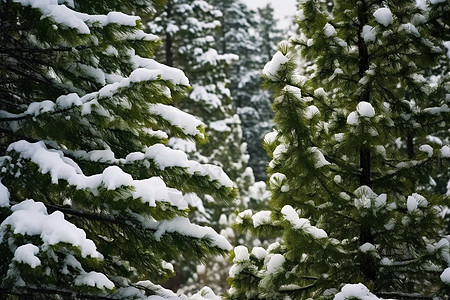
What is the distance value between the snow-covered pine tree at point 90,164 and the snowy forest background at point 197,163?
17 millimetres

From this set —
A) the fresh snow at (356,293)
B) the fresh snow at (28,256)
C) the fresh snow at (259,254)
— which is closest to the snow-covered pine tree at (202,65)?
the fresh snow at (259,254)

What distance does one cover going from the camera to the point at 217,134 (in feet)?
55.8

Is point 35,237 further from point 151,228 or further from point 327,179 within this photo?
point 327,179

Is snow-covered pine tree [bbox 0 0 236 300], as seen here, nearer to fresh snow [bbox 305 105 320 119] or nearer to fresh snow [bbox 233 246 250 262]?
fresh snow [bbox 233 246 250 262]

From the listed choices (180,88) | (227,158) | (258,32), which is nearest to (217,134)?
(227,158)

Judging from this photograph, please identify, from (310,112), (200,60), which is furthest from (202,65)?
(310,112)

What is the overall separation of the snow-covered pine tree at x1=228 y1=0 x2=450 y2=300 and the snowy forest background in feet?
0.07

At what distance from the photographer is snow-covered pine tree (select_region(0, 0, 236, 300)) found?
3545 mm

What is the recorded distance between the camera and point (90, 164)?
4.40m

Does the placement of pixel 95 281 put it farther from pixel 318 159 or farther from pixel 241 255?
pixel 318 159

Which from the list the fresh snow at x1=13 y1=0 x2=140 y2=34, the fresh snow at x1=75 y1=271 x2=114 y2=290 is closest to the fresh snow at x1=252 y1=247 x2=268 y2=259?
the fresh snow at x1=75 y1=271 x2=114 y2=290

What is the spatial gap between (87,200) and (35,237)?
62cm

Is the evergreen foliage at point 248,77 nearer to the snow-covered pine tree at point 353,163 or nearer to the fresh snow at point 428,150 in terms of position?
the snow-covered pine tree at point 353,163

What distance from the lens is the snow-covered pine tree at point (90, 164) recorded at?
3.54 meters
